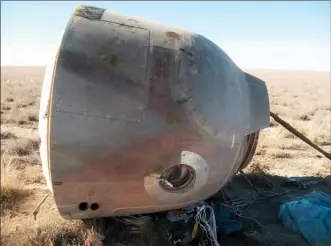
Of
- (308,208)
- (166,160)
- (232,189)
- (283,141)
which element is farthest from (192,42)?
(283,141)

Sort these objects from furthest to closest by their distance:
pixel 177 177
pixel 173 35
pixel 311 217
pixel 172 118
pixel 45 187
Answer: pixel 45 187 → pixel 311 217 → pixel 173 35 → pixel 177 177 → pixel 172 118

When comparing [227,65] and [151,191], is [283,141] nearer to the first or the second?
[227,65]

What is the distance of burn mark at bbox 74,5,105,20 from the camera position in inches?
148

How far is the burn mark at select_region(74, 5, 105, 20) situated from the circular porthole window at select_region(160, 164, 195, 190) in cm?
161

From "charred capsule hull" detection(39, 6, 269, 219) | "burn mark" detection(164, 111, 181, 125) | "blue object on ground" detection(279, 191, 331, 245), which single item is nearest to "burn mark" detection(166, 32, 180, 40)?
"charred capsule hull" detection(39, 6, 269, 219)

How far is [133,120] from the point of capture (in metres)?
3.44

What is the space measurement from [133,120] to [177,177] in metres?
0.76

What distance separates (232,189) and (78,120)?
3449 millimetres

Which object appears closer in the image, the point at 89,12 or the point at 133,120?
the point at 133,120

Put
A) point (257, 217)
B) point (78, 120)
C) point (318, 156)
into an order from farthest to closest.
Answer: point (318, 156) < point (257, 217) < point (78, 120)

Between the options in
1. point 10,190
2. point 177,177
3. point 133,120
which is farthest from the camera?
point 10,190

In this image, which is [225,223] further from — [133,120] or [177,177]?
[133,120]

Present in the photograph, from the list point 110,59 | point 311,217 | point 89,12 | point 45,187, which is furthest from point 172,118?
point 45,187

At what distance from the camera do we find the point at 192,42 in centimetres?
403
